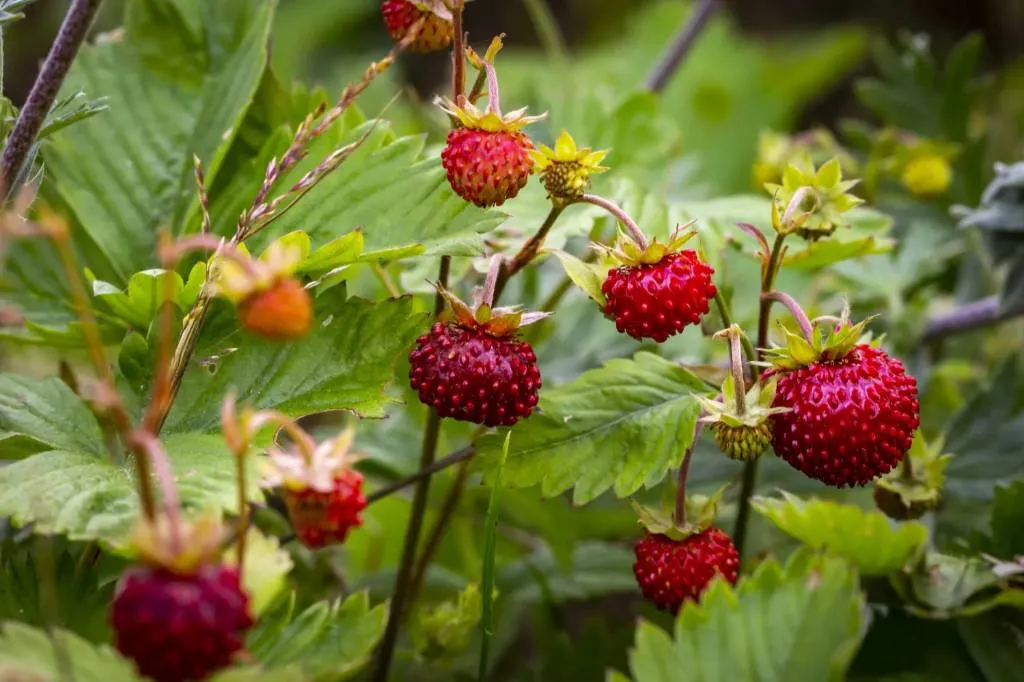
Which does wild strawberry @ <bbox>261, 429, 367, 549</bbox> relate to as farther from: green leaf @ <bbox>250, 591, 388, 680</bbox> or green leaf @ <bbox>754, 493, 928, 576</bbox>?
green leaf @ <bbox>754, 493, 928, 576</bbox>

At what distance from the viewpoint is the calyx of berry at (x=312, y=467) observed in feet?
1.84

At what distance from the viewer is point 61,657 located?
0.56 m

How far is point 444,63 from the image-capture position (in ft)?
9.68

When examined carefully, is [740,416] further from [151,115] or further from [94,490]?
[151,115]

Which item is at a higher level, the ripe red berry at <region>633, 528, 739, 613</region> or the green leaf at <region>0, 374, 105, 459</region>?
the green leaf at <region>0, 374, 105, 459</region>

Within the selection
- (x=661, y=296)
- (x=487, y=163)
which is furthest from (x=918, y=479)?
(x=487, y=163)

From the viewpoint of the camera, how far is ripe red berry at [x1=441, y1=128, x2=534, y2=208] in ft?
2.43

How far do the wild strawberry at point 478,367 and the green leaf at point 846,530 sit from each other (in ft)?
0.69

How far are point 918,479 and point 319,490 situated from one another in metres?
0.58

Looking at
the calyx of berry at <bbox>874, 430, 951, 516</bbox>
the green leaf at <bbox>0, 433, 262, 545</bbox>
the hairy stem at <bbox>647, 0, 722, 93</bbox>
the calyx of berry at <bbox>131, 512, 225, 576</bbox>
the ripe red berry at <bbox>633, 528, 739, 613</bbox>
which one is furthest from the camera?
the hairy stem at <bbox>647, 0, 722, 93</bbox>

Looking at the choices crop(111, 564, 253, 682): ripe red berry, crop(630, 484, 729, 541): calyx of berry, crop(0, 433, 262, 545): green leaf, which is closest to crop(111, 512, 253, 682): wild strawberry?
crop(111, 564, 253, 682): ripe red berry

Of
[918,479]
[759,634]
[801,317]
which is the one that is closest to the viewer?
[759,634]

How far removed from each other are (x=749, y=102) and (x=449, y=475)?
177 centimetres

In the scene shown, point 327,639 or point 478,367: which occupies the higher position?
point 478,367
